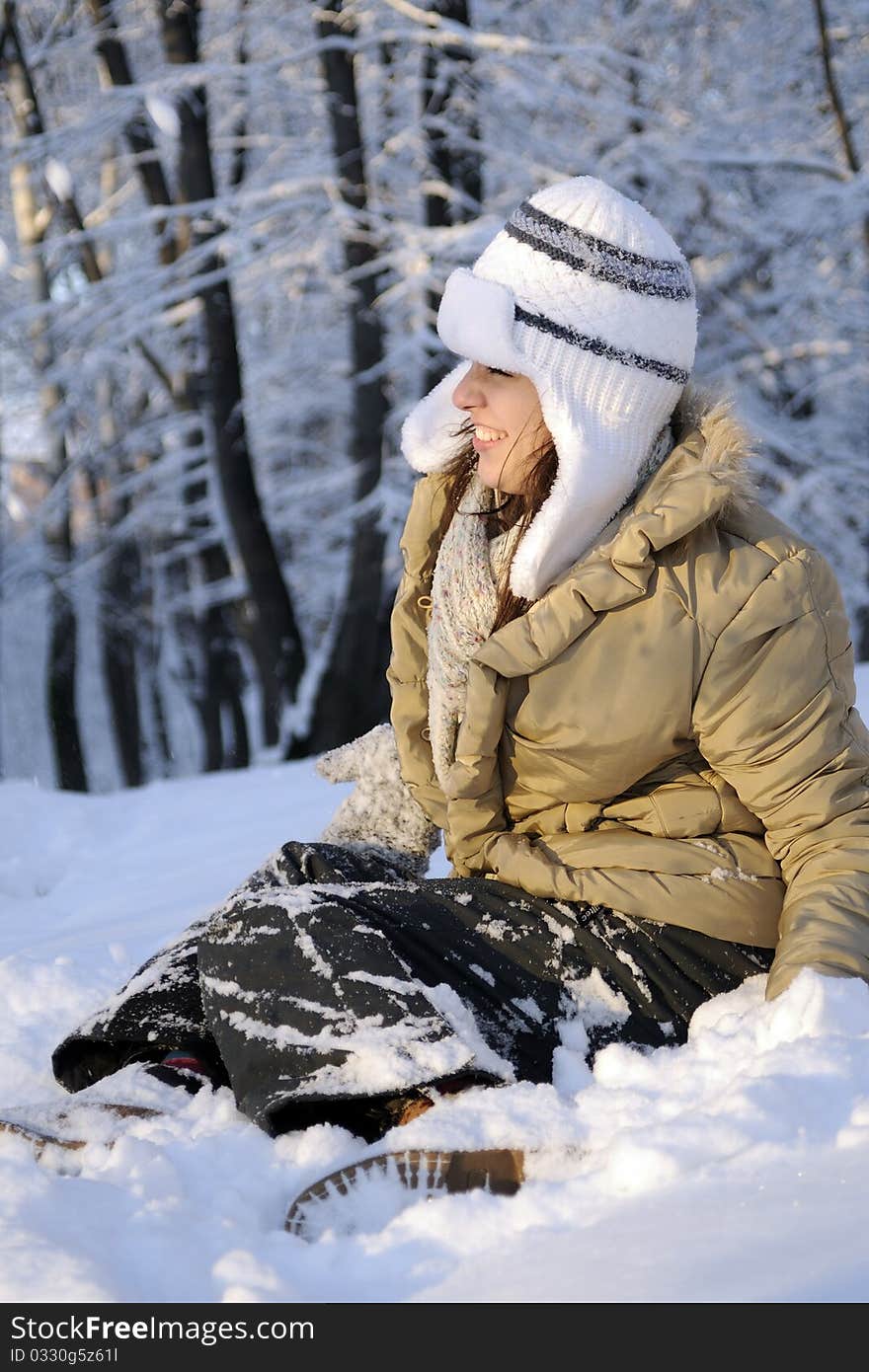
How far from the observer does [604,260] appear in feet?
6.82

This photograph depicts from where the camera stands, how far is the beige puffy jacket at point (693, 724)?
6.40ft

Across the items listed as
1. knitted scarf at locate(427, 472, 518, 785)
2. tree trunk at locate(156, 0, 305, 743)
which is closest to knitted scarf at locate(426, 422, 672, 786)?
knitted scarf at locate(427, 472, 518, 785)

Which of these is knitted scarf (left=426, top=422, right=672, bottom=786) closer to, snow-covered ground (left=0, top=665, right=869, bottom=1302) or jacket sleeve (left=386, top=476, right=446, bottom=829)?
Answer: jacket sleeve (left=386, top=476, right=446, bottom=829)

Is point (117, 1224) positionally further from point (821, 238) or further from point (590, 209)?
point (821, 238)

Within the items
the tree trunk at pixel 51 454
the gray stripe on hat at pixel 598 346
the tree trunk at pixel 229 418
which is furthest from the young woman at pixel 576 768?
the tree trunk at pixel 51 454

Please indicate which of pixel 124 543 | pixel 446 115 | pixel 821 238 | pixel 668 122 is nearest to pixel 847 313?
pixel 821 238

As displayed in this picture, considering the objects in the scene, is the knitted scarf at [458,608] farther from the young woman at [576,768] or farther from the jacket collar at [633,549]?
the jacket collar at [633,549]

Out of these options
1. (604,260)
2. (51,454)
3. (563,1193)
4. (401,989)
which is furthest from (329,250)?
(563,1193)

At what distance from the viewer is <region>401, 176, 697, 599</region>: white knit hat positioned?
208 centimetres

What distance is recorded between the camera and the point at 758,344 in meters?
9.57

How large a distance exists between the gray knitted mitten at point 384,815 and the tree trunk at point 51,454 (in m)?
7.22

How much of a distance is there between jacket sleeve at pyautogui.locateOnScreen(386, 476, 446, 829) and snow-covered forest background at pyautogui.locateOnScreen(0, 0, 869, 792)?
196 inches

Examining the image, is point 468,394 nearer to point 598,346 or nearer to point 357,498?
point 598,346

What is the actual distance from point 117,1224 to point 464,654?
98 cm
